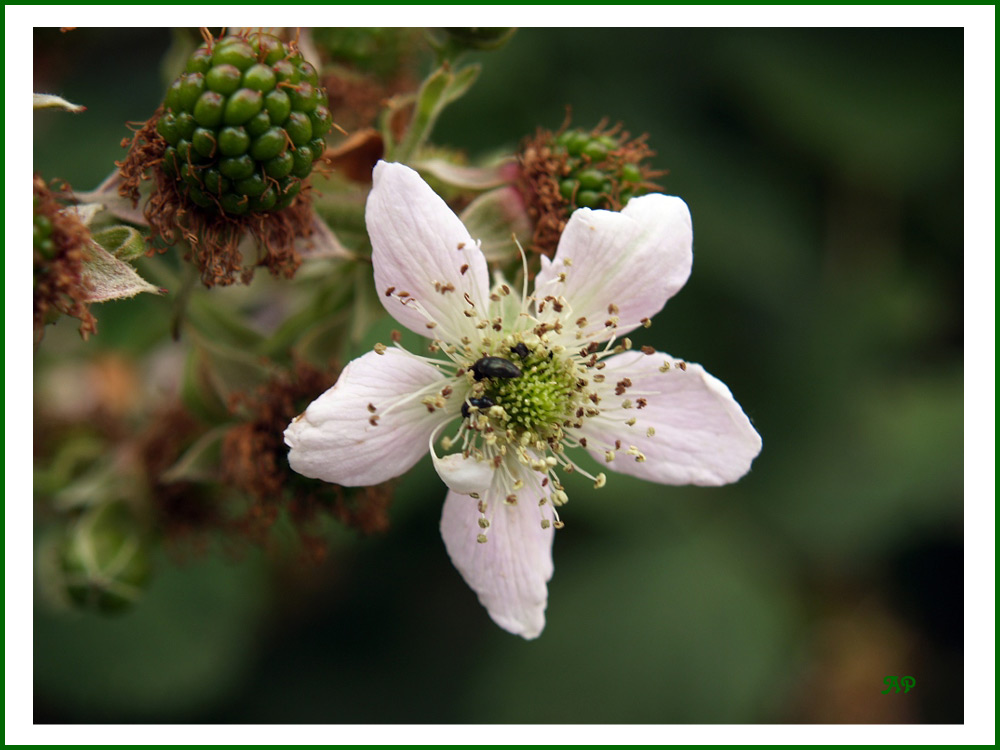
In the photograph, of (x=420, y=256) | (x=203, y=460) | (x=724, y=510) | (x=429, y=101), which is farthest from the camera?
(x=724, y=510)

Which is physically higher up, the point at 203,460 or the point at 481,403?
the point at 481,403

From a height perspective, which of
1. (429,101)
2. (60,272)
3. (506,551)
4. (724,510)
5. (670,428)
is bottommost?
(724,510)

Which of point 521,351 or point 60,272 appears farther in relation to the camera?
point 521,351

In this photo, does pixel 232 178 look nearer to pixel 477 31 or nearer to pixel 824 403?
pixel 477 31

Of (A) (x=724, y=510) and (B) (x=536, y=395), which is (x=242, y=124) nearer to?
(B) (x=536, y=395)

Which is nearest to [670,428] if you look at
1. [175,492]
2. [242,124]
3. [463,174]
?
[463,174]

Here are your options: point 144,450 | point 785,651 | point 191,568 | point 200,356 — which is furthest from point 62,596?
point 785,651
